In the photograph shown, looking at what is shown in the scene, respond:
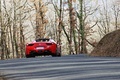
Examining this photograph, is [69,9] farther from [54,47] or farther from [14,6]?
[54,47]

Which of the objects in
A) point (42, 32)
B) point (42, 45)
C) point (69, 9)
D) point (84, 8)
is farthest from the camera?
Result: point (42, 32)

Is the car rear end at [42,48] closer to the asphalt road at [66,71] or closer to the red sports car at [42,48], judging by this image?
the red sports car at [42,48]

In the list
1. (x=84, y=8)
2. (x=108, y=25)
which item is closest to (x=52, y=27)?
(x=108, y=25)

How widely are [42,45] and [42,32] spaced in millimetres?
44318

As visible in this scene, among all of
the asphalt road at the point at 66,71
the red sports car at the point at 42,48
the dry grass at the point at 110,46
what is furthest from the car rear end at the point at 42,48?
the asphalt road at the point at 66,71

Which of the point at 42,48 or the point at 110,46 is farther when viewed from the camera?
the point at 42,48

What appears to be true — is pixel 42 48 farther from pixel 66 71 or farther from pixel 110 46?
pixel 66 71

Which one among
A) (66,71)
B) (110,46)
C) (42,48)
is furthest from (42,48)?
(66,71)

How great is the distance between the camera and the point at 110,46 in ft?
72.0

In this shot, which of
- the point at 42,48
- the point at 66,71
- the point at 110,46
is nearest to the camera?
the point at 66,71

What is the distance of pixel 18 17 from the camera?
69375mm

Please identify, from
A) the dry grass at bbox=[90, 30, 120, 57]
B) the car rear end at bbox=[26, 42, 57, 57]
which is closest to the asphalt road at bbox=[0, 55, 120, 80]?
the dry grass at bbox=[90, 30, 120, 57]

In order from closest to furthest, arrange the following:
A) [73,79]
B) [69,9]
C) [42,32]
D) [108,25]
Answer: [73,79] < [69,9] < [42,32] < [108,25]

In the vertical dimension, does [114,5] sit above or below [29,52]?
above
